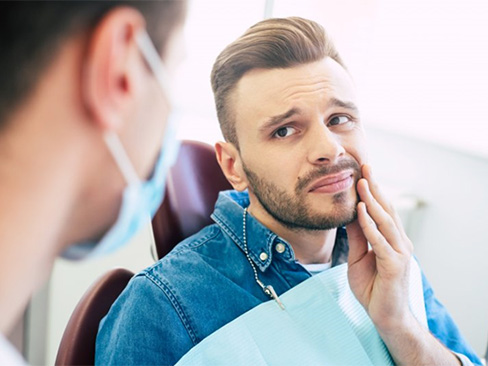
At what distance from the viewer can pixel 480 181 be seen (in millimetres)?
1678

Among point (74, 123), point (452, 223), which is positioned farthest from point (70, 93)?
point (452, 223)

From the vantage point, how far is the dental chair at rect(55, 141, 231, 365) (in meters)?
0.75

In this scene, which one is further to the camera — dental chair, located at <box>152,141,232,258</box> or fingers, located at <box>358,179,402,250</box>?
dental chair, located at <box>152,141,232,258</box>

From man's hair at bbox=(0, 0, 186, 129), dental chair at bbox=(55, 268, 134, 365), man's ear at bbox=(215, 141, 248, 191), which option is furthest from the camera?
man's ear at bbox=(215, 141, 248, 191)

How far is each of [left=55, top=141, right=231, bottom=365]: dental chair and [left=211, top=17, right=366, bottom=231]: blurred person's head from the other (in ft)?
0.46

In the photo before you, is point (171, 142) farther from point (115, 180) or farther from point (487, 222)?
point (487, 222)

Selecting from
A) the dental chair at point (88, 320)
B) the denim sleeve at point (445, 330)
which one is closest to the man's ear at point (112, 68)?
the dental chair at point (88, 320)

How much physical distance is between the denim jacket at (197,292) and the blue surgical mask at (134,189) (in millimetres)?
469

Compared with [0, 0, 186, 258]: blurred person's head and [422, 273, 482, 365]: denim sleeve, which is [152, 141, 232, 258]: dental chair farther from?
[0, 0, 186, 258]: blurred person's head

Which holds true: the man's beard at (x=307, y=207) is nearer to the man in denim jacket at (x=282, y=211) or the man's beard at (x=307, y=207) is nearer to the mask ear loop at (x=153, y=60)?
the man in denim jacket at (x=282, y=211)

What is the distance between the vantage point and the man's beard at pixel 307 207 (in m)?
0.88

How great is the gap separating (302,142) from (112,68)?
63 cm

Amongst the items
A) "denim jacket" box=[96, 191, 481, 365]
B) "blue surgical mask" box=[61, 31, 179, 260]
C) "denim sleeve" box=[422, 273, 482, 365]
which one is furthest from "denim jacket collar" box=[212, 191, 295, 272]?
"blue surgical mask" box=[61, 31, 179, 260]

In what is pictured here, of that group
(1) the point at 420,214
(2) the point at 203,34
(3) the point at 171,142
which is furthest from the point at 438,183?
(3) the point at 171,142
